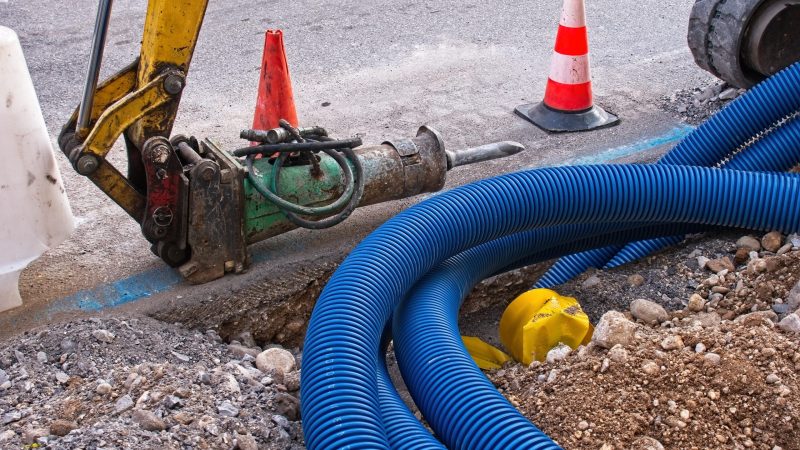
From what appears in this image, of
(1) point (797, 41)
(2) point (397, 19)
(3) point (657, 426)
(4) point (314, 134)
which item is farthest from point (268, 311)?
(2) point (397, 19)

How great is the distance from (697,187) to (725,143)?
577 mm

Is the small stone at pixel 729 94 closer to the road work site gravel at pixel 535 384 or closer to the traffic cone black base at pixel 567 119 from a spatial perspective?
the traffic cone black base at pixel 567 119

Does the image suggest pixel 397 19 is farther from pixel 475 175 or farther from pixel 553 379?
pixel 553 379

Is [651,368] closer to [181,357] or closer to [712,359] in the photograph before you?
[712,359]

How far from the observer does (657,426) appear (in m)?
2.60

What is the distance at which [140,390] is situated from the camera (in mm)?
2758

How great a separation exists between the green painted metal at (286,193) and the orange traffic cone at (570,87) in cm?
168

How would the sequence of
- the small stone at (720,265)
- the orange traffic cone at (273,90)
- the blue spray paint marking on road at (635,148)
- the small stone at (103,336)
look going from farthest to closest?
1. the blue spray paint marking on road at (635,148)
2. the orange traffic cone at (273,90)
3. the small stone at (720,265)
4. the small stone at (103,336)

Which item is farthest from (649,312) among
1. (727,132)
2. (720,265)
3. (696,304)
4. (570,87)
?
(570,87)

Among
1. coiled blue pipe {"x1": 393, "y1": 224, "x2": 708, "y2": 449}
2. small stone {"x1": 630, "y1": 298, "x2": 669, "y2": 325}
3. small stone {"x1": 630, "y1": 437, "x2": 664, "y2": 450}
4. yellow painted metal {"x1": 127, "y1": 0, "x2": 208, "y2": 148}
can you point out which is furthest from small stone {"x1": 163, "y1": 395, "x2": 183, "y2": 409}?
small stone {"x1": 630, "y1": 298, "x2": 669, "y2": 325}

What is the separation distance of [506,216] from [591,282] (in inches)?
25.6

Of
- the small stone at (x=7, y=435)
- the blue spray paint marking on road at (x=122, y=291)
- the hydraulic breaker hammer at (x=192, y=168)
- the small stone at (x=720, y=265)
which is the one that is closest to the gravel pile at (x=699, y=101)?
the small stone at (x=720, y=265)

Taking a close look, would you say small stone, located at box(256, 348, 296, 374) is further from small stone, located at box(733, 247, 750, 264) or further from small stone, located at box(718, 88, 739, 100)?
small stone, located at box(718, 88, 739, 100)

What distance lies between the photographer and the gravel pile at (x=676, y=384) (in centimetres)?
256
